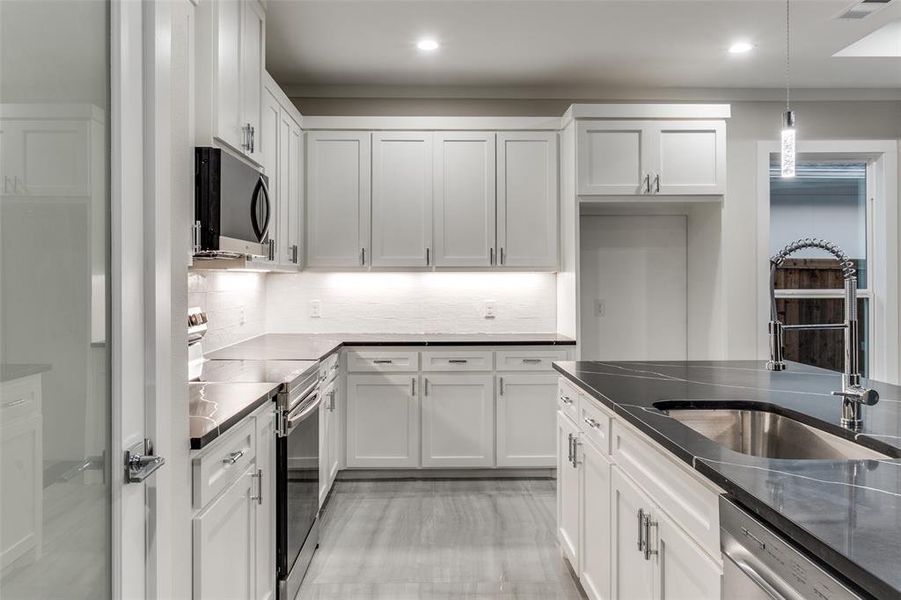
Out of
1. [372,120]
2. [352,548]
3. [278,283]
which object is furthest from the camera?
[278,283]

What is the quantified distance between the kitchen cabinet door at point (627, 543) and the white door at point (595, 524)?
0.21ft

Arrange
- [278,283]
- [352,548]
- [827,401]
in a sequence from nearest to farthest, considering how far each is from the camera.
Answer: [827,401] < [352,548] < [278,283]

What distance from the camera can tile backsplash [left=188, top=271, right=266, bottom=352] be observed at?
310 centimetres

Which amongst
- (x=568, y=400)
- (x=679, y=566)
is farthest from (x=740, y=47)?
(x=679, y=566)

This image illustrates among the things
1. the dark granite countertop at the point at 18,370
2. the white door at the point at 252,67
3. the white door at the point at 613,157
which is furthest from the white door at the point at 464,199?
the dark granite countertop at the point at 18,370

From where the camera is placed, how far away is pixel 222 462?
65.9 inches

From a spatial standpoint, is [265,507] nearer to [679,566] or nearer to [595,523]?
[595,523]

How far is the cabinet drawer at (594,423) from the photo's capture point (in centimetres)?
200

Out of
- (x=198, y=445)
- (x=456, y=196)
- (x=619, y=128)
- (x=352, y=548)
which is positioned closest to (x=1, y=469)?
(x=198, y=445)

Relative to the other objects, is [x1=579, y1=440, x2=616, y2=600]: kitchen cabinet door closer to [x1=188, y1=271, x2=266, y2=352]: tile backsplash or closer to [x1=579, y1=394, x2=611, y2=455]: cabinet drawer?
[x1=579, y1=394, x2=611, y2=455]: cabinet drawer

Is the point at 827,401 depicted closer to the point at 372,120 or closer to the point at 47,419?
the point at 47,419

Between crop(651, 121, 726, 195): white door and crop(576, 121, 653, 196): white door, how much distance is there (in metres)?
0.11

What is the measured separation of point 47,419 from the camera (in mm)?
1016

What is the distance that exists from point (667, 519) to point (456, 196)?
2.94 metres
